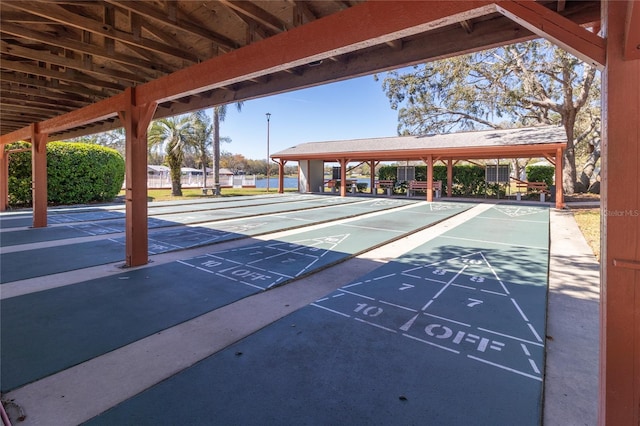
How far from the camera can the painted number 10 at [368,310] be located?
3.85 metres

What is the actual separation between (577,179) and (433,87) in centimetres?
1136

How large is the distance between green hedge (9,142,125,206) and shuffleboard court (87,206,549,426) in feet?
53.0

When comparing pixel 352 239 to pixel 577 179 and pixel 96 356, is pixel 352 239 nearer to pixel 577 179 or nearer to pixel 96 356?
pixel 96 356

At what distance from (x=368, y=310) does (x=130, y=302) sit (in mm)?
2973

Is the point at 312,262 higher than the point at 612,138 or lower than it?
lower

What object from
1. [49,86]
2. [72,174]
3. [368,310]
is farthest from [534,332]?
[72,174]

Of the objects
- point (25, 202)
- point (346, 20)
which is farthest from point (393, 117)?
point (346, 20)

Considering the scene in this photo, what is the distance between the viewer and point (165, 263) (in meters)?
6.00

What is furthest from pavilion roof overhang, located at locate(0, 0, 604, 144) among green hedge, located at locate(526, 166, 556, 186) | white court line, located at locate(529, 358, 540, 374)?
green hedge, located at locate(526, 166, 556, 186)

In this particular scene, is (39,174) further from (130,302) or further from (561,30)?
(561,30)

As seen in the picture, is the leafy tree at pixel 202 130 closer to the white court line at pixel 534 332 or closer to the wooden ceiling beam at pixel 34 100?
the wooden ceiling beam at pixel 34 100

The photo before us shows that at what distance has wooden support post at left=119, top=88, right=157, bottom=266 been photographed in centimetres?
566

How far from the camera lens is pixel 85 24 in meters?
3.57

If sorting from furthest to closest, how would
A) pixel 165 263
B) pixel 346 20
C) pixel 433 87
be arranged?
pixel 433 87, pixel 165 263, pixel 346 20
